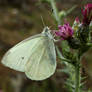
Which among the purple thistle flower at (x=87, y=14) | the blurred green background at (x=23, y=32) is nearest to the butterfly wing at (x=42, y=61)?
the purple thistle flower at (x=87, y=14)

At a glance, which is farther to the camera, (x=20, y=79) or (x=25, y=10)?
(x=25, y=10)

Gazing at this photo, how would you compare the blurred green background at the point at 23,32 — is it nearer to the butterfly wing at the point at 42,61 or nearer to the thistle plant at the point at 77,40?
the butterfly wing at the point at 42,61

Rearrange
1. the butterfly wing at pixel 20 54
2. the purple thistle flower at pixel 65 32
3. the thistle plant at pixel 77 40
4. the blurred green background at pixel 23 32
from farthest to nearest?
the blurred green background at pixel 23 32 < the butterfly wing at pixel 20 54 < the purple thistle flower at pixel 65 32 < the thistle plant at pixel 77 40

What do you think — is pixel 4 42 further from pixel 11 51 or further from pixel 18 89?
pixel 11 51

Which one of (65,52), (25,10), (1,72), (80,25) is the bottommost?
(1,72)

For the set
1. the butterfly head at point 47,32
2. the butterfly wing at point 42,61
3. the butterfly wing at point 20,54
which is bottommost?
the butterfly wing at point 42,61

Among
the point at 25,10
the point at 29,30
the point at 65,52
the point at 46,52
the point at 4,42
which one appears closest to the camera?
the point at 65,52

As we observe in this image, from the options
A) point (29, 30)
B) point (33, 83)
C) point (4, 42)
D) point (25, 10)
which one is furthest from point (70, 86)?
point (25, 10)
